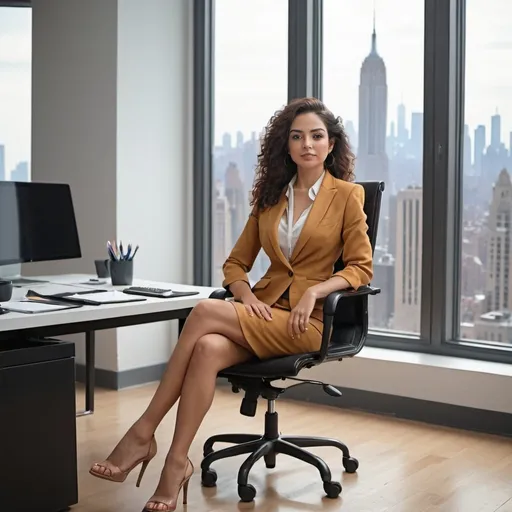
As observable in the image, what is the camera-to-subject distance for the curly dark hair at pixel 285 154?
3.41 m

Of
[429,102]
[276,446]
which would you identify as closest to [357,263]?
[276,446]

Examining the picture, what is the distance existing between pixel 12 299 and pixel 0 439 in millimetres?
639

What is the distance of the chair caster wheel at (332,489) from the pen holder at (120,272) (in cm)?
116

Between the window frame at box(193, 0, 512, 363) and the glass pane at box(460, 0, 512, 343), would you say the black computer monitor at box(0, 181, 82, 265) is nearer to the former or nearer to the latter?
the window frame at box(193, 0, 512, 363)

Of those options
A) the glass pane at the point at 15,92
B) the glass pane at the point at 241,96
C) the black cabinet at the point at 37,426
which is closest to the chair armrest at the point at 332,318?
the black cabinet at the point at 37,426

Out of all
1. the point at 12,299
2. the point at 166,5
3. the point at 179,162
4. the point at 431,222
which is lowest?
the point at 12,299

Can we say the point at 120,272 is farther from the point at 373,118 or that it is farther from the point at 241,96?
the point at 241,96

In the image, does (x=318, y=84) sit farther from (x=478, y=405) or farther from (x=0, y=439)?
(x=0, y=439)

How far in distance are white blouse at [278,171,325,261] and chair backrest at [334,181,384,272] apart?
20 cm

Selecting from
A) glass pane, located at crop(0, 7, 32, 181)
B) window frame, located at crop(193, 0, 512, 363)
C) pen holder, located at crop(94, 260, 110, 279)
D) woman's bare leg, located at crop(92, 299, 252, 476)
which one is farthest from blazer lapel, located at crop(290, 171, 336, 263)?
glass pane, located at crop(0, 7, 32, 181)

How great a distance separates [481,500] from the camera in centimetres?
312

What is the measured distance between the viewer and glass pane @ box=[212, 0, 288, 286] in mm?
4953

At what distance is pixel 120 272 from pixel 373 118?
1.69 metres

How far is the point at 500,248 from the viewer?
4.20 m
